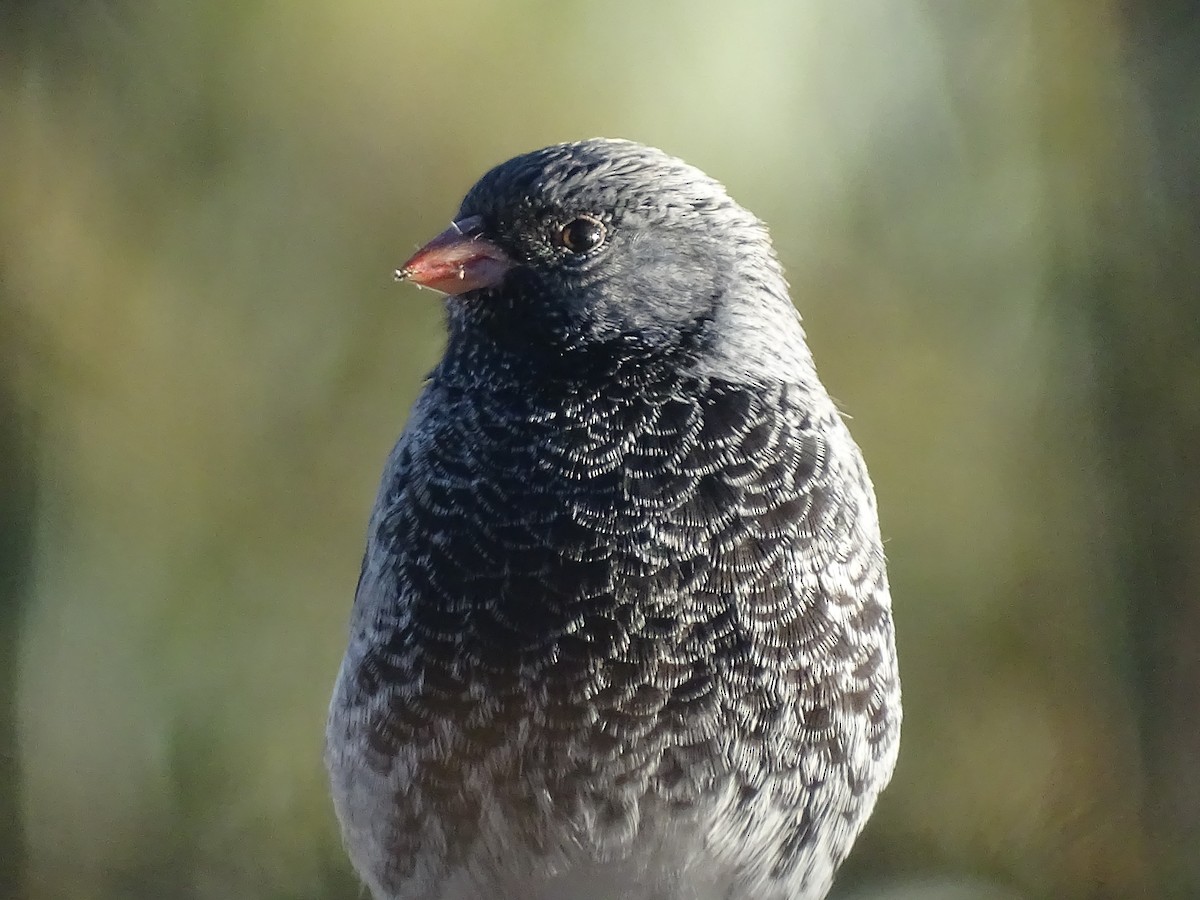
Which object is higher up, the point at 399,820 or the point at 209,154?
the point at 209,154

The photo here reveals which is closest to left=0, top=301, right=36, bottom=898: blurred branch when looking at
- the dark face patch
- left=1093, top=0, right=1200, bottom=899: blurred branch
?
the dark face patch

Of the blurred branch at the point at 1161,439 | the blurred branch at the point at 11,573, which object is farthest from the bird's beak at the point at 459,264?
the blurred branch at the point at 1161,439

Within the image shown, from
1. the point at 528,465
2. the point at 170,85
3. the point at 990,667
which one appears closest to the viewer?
the point at 528,465

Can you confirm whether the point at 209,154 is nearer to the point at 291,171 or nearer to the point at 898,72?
the point at 291,171

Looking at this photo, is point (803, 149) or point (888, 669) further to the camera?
point (803, 149)

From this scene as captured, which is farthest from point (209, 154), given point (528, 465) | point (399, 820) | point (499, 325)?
point (399, 820)

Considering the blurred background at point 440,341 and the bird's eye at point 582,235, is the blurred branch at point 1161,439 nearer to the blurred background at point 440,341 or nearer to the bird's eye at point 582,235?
the blurred background at point 440,341
